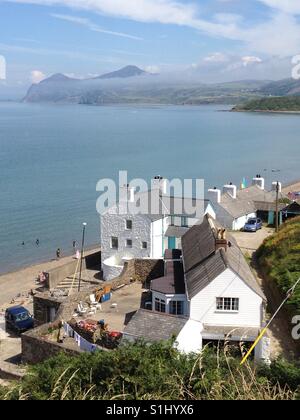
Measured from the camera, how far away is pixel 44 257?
47.1 metres

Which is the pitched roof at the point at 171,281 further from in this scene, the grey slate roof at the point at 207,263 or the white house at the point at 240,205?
the white house at the point at 240,205

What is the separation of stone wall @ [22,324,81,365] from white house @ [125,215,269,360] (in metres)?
3.05

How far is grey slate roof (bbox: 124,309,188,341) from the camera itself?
18953 mm

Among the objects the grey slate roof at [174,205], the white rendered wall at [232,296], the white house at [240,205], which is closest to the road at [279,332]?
the white rendered wall at [232,296]

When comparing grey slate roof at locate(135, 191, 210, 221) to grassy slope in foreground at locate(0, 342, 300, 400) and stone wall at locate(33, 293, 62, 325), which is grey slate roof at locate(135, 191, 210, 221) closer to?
stone wall at locate(33, 293, 62, 325)

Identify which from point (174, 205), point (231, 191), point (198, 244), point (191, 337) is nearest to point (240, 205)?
point (231, 191)

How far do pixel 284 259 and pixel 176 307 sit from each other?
840cm

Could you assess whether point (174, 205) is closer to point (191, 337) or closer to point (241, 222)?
point (241, 222)

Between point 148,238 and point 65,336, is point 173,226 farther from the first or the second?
point 65,336

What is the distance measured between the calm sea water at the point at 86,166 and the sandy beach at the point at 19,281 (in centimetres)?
254

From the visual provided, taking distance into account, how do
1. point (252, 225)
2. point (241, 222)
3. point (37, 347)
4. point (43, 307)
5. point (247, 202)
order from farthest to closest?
1. point (247, 202)
2. point (241, 222)
3. point (252, 225)
4. point (43, 307)
5. point (37, 347)

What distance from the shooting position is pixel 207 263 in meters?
23.1

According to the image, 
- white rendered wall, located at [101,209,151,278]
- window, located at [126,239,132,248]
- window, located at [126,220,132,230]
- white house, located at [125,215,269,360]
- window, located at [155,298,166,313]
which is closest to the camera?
white house, located at [125,215,269,360]

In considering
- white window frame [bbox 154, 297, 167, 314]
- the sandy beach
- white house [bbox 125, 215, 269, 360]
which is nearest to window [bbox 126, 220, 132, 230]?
the sandy beach
